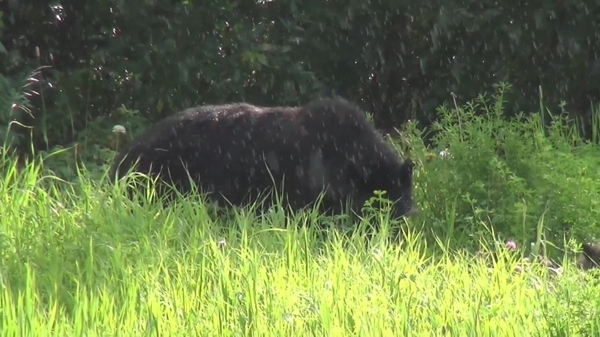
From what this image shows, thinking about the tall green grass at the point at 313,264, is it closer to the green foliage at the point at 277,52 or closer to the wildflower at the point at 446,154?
the wildflower at the point at 446,154

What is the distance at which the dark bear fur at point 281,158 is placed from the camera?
592 cm

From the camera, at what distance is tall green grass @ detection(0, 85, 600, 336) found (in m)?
3.94

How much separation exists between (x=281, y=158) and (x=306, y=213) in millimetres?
326

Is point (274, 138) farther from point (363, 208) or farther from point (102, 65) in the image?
point (102, 65)

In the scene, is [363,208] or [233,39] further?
[233,39]

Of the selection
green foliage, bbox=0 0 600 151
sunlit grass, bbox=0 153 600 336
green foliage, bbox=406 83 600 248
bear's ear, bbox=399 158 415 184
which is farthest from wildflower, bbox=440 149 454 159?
green foliage, bbox=0 0 600 151

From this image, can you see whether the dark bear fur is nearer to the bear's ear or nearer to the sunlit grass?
the bear's ear

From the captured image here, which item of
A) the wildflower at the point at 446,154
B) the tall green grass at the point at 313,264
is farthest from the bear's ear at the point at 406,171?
the wildflower at the point at 446,154

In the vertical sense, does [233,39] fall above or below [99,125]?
above

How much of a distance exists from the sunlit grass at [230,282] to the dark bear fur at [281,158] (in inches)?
16.6

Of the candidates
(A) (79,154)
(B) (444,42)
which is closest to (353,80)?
(B) (444,42)

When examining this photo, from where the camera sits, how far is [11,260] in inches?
186

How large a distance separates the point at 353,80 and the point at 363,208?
2.90 metres

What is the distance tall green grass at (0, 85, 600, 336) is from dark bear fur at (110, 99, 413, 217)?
0.21 m
